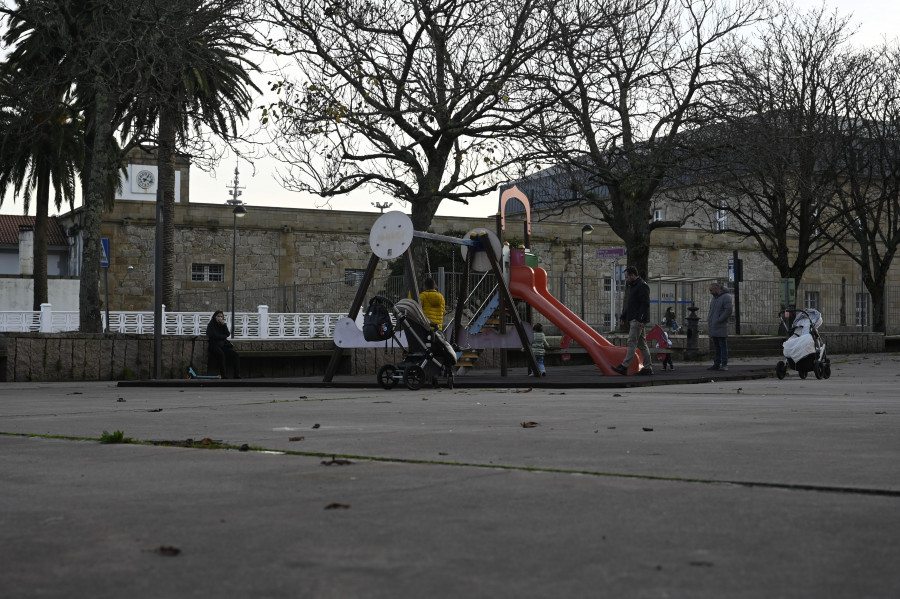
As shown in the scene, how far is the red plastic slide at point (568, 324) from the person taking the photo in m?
18.1

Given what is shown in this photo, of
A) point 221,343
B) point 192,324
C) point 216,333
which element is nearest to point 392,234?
point 216,333

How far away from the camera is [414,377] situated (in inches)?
583

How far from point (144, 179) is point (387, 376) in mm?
69766

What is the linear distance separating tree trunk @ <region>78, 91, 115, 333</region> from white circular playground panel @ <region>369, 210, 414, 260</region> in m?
7.64

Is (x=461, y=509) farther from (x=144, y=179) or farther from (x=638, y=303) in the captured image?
(x=144, y=179)

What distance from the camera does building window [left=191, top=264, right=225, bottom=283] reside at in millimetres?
43594

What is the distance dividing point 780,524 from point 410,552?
1.37m

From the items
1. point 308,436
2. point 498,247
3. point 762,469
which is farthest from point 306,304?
point 762,469

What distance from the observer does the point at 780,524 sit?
373 centimetres

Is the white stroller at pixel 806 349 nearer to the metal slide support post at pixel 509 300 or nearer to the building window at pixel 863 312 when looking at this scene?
the metal slide support post at pixel 509 300

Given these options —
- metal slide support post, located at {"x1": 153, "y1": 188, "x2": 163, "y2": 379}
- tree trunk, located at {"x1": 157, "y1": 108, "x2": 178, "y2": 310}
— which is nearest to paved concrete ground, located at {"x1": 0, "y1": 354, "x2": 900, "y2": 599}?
metal slide support post, located at {"x1": 153, "y1": 188, "x2": 163, "y2": 379}

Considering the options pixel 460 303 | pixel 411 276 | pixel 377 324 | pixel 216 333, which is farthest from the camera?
pixel 216 333

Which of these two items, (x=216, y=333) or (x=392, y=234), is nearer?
(x=392, y=234)

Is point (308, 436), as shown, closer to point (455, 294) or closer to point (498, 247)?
point (498, 247)
